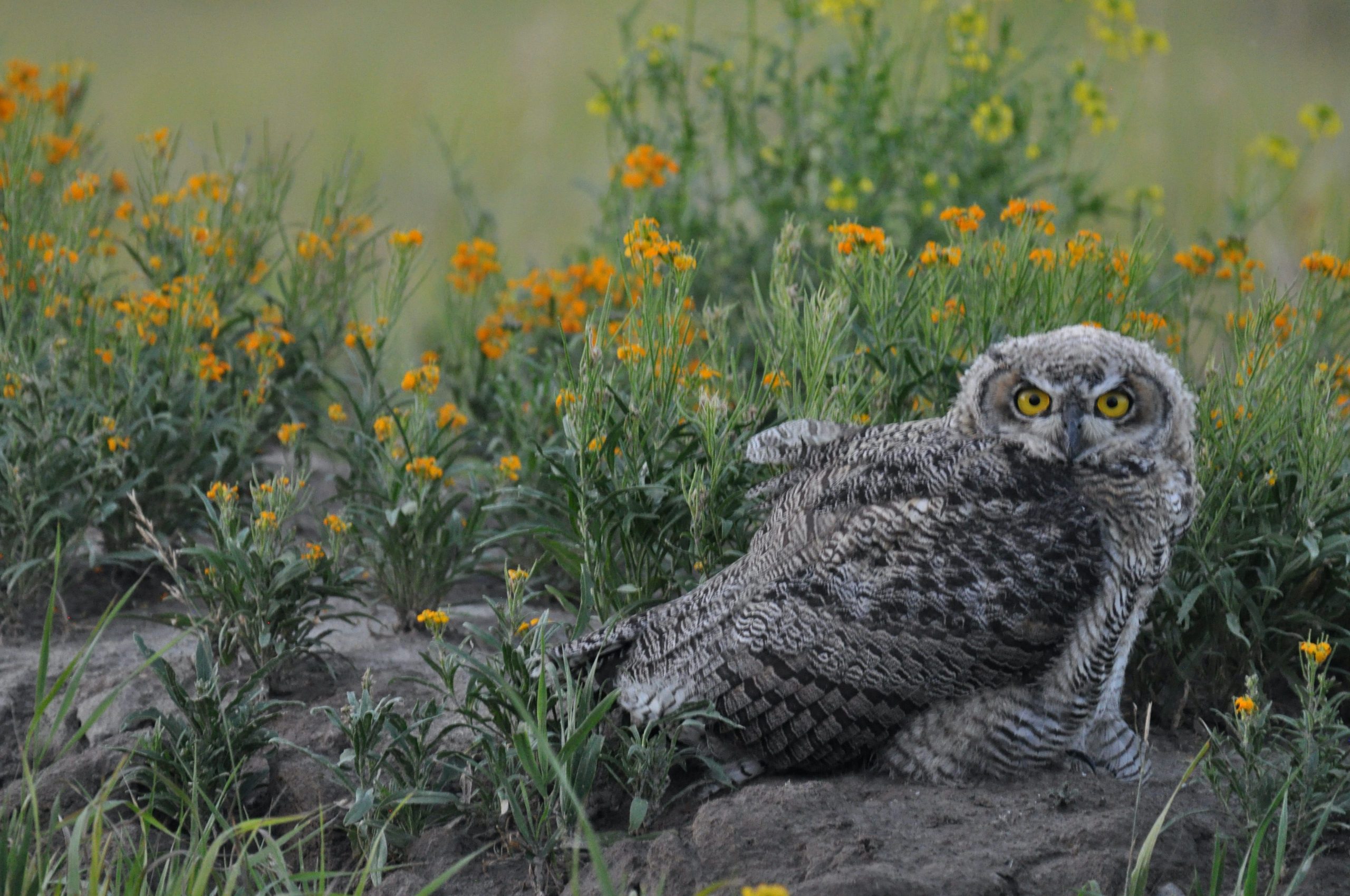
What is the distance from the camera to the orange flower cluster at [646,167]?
555 centimetres

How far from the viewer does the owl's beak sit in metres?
3.48

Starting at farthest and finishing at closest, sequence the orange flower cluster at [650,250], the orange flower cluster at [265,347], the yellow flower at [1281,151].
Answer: the yellow flower at [1281,151], the orange flower cluster at [265,347], the orange flower cluster at [650,250]

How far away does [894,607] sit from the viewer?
11.4 feet

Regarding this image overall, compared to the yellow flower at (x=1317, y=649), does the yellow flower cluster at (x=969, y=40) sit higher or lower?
higher

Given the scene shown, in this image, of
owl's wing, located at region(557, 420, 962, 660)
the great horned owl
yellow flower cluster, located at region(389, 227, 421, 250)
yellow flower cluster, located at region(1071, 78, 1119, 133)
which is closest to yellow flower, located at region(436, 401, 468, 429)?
yellow flower cluster, located at region(389, 227, 421, 250)

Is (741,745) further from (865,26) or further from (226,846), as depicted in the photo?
(865,26)

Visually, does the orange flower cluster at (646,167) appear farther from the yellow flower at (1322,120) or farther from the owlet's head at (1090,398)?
the yellow flower at (1322,120)

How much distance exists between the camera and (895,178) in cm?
643

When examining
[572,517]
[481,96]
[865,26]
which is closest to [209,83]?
[481,96]

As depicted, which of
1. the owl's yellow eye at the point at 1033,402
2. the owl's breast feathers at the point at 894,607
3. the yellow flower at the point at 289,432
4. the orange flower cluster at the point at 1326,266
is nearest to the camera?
the owl's breast feathers at the point at 894,607

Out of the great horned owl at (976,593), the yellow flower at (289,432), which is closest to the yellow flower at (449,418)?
the yellow flower at (289,432)

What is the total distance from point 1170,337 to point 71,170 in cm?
463

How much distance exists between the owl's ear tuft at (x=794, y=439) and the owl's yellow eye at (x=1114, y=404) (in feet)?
2.32

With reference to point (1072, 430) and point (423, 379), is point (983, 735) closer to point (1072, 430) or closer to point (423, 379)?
point (1072, 430)
